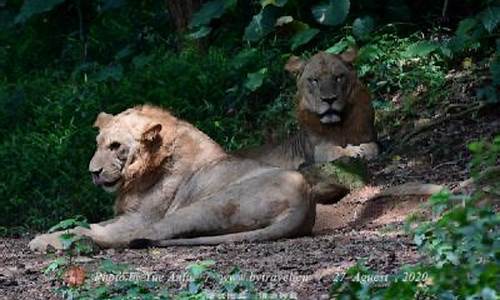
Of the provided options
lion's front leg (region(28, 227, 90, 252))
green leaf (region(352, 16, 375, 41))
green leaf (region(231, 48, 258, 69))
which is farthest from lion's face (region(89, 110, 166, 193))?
green leaf (region(352, 16, 375, 41))

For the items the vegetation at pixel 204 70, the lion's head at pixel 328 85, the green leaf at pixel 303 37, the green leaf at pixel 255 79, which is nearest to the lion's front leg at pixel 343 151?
the lion's head at pixel 328 85

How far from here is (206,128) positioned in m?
12.3

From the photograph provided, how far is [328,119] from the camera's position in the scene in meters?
10.9

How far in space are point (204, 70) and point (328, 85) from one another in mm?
2668

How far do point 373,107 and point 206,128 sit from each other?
1721 millimetres

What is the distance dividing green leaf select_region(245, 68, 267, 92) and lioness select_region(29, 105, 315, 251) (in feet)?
9.89

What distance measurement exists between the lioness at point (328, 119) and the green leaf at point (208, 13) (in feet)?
8.90

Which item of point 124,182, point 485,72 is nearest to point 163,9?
point 485,72

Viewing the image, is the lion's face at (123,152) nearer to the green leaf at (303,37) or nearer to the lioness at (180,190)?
the lioness at (180,190)

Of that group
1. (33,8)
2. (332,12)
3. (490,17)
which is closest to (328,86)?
(490,17)

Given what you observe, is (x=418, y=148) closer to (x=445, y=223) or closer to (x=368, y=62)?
(x=368, y=62)

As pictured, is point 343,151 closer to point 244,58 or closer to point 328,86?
point 328,86

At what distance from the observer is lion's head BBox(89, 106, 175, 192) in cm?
924

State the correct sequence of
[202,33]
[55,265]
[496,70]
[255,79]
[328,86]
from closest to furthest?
[55,265], [328,86], [496,70], [255,79], [202,33]
